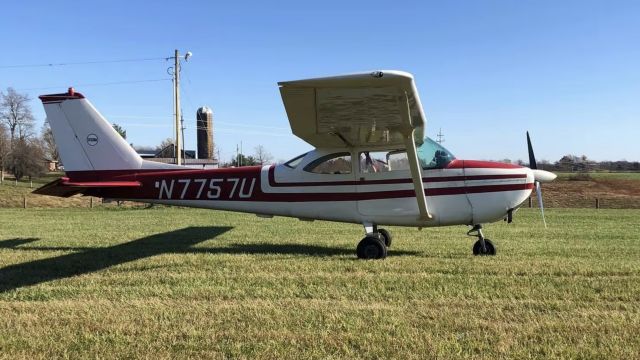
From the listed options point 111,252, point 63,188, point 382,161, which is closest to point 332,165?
point 382,161

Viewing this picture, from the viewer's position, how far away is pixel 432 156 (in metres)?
7.64

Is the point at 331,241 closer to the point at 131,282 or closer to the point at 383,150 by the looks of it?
the point at 383,150

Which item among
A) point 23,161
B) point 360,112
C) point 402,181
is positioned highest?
point 360,112

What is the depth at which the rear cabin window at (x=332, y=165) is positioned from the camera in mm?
7859

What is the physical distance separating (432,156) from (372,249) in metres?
1.81

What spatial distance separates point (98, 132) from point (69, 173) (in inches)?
37.7

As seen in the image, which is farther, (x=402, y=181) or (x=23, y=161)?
(x=23, y=161)

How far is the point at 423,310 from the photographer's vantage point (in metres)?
4.23

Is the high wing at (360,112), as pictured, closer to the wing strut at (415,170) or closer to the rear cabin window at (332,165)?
the wing strut at (415,170)

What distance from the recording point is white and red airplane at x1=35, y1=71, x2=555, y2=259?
643 centimetres

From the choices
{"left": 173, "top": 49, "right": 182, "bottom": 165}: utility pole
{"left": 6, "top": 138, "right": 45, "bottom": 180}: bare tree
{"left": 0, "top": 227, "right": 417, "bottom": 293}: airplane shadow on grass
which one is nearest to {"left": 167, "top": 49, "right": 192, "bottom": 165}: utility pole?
{"left": 173, "top": 49, "right": 182, "bottom": 165}: utility pole

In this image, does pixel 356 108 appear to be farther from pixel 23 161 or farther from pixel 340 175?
pixel 23 161

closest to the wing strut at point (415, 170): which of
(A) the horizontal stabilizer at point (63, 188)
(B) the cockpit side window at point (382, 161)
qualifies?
(B) the cockpit side window at point (382, 161)

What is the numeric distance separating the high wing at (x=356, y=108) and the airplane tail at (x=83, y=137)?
3919mm
